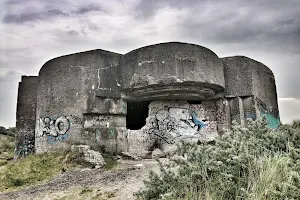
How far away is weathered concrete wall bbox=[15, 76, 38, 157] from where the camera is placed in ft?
28.5

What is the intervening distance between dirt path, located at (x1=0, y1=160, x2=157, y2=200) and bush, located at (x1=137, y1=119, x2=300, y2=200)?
121cm

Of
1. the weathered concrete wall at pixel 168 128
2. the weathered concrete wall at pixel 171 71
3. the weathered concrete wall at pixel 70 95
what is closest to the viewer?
the weathered concrete wall at pixel 171 71

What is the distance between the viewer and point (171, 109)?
790cm

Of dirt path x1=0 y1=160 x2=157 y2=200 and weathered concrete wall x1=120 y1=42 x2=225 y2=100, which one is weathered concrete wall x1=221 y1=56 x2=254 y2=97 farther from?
dirt path x1=0 y1=160 x2=157 y2=200

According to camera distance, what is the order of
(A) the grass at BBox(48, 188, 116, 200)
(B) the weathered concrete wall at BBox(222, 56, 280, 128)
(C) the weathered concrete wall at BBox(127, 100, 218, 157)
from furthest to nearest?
(C) the weathered concrete wall at BBox(127, 100, 218, 157) → (B) the weathered concrete wall at BBox(222, 56, 280, 128) → (A) the grass at BBox(48, 188, 116, 200)

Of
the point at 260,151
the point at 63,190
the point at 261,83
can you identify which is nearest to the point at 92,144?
the point at 63,190

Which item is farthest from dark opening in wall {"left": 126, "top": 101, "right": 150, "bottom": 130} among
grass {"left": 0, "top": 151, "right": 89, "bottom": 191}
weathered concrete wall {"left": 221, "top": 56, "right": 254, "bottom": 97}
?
grass {"left": 0, "top": 151, "right": 89, "bottom": 191}

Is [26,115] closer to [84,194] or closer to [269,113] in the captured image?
[84,194]

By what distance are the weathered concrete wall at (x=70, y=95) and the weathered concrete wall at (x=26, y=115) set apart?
4.56 feet

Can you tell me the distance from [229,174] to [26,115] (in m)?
7.86

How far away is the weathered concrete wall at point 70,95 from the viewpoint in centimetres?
703

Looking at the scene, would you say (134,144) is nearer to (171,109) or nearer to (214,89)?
(171,109)

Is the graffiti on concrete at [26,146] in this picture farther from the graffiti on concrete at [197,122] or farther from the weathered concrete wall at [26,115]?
the graffiti on concrete at [197,122]

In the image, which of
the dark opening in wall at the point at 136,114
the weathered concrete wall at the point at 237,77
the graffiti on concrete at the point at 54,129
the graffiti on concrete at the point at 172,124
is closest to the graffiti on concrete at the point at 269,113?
the weathered concrete wall at the point at 237,77
